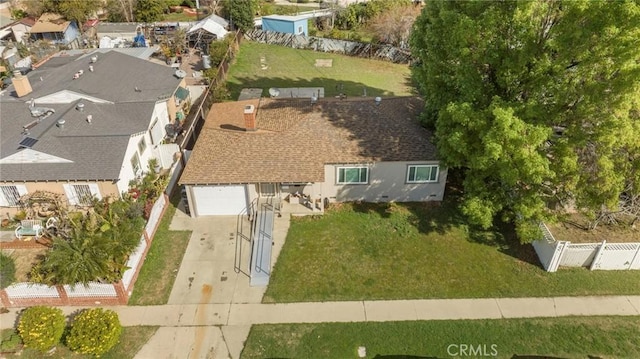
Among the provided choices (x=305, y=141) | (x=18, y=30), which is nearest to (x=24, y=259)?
(x=305, y=141)

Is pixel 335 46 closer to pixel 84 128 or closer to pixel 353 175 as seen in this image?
pixel 353 175

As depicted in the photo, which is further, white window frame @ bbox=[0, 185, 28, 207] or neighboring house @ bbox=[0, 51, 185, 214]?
white window frame @ bbox=[0, 185, 28, 207]

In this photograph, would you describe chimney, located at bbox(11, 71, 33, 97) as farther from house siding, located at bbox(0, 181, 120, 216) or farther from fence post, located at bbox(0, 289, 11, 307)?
fence post, located at bbox(0, 289, 11, 307)

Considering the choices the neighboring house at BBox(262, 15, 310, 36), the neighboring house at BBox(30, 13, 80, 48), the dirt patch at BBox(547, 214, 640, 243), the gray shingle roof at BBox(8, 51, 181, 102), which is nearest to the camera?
the dirt patch at BBox(547, 214, 640, 243)

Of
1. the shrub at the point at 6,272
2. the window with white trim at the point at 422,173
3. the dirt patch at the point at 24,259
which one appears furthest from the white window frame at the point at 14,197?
the window with white trim at the point at 422,173

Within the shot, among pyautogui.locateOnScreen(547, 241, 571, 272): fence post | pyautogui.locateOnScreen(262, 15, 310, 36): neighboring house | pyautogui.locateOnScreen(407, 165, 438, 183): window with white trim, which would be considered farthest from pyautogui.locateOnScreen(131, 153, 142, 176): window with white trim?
pyautogui.locateOnScreen(262, 15, 310, 36): neighboring house

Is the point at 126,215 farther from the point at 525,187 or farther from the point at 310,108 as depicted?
the point at 525,187
